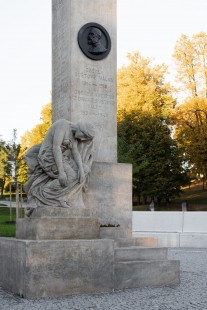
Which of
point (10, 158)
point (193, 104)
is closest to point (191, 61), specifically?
point (193, 104)

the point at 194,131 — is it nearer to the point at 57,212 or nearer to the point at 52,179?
the point at 52,179

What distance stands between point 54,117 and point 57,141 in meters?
2.04

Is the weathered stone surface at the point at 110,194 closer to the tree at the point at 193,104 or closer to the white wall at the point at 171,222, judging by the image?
the white wall at the point at 171,222

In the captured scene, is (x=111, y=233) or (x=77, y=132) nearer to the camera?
(x=77, y=132)

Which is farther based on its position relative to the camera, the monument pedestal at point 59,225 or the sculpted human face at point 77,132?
the sculpted human face at point 77,132

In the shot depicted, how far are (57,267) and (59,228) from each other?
0.65 m

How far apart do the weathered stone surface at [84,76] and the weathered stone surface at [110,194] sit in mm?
472

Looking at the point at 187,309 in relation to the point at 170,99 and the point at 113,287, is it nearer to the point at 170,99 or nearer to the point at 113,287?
the point at 113,287

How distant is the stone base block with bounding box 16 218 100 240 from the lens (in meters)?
7.39

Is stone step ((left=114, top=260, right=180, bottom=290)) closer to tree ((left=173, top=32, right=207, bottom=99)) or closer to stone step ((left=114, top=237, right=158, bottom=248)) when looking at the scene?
stone step ((left=114, top=237, right=158, bottom=248))

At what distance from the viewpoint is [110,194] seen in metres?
9.23

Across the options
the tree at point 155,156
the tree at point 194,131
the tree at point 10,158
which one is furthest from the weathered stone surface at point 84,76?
the tree at point 10,158

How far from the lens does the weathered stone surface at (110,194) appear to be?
29.6 ft

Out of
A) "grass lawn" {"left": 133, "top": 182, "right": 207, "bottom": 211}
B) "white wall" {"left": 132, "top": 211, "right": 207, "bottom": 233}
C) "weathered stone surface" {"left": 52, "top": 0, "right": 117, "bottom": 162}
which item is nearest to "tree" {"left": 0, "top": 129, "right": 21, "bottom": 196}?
"grass lawn" {"left": 133, "top": 182, "right": 207, "bottom": 211}
